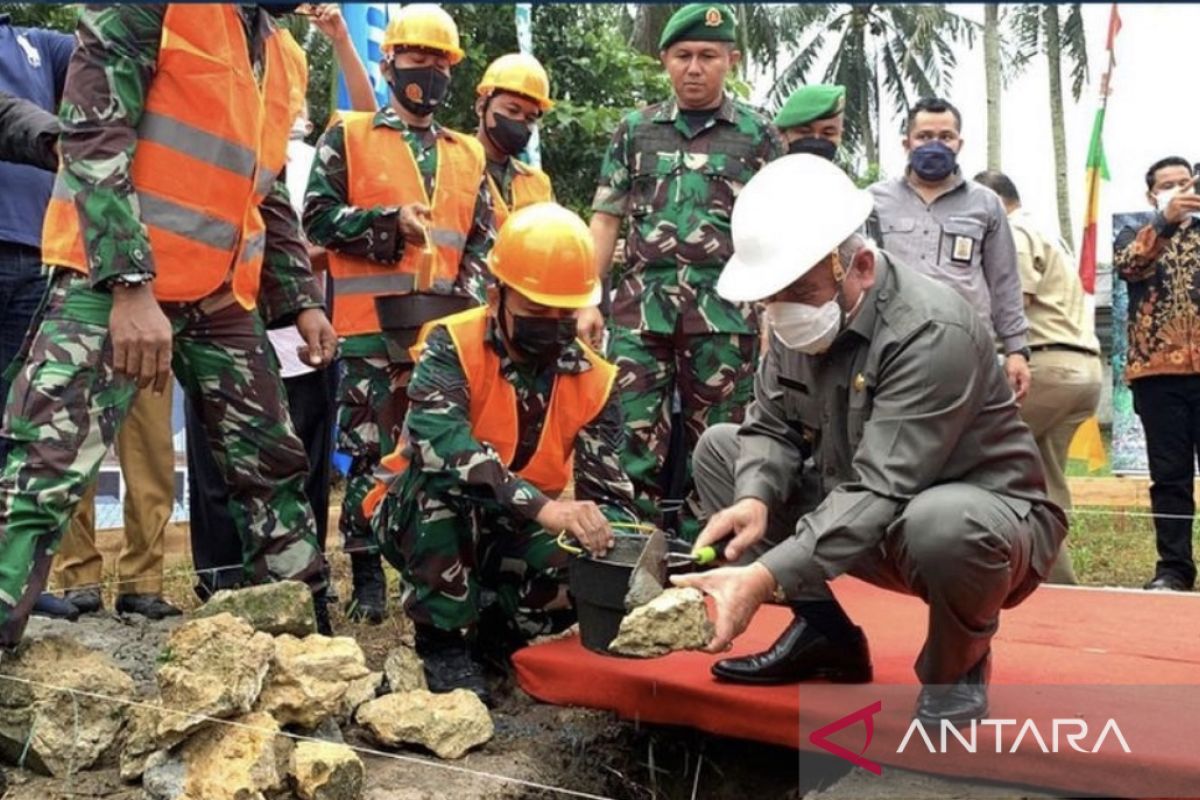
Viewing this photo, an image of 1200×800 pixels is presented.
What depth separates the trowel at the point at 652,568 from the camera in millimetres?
3002

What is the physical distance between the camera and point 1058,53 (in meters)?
24.2

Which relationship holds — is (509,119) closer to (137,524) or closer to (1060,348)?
(137,524)

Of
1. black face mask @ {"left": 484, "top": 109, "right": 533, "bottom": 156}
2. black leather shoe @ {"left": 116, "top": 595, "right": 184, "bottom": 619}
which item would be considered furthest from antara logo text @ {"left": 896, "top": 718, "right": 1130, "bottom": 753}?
black face mask @ {"left": 484, "top": 109, "right": 533, "bottom": 156}

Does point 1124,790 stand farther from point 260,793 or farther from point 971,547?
point 260,793

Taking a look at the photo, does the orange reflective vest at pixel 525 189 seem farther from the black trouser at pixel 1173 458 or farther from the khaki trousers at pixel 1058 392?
the black trouser at pixel 1173 458

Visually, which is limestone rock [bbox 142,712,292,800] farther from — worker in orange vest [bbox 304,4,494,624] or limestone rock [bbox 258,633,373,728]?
worker in orange vest [bbox 304,4,494,624]

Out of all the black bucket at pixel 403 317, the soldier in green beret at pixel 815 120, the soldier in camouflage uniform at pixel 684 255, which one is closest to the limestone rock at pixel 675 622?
the soldier in camouflage uniform at pixel 684 255

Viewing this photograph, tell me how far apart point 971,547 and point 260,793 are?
1.52 meters

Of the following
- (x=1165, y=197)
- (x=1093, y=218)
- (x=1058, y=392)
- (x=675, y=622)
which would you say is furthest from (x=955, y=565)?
(x=1093, y=218)

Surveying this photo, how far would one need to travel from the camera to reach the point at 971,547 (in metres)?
2.67

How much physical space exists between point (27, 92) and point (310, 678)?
2323 mm

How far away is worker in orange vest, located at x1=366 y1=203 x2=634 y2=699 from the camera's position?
345 centimetres

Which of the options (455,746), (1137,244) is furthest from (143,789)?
Answer: (1137,244)

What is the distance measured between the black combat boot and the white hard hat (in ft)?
7.88
